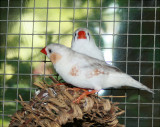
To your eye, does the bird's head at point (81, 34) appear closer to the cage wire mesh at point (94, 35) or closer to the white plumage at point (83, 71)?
the cage wire mesh at point (94, 35)

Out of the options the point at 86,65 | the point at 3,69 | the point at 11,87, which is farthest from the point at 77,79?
the point at 3,69

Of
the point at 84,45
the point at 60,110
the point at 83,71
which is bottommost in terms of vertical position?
the point at 60,110

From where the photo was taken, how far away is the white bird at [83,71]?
43.1 inches

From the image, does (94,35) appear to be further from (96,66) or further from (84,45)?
(96,66)

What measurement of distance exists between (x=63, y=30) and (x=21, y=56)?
0.33 m

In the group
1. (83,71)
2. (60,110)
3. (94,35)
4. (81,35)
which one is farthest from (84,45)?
(60,110)

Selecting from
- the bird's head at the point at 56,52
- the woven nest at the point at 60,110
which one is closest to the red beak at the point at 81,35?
the bird's head at the point at 56,52

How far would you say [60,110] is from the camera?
95 centimetres

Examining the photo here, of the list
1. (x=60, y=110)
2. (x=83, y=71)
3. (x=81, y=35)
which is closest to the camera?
(x=60, y=110)

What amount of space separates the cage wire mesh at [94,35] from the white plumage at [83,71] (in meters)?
0.50

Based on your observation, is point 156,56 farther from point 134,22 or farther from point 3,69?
point 3,69

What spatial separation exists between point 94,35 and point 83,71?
67 centimetres

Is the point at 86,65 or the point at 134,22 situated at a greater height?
the point at 134,22

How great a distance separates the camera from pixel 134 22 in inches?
67.3
